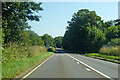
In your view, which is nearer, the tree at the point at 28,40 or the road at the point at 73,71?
the road at the point at 73,71

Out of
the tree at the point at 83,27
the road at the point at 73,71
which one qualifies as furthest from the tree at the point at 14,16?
the tree at the point at 83,27

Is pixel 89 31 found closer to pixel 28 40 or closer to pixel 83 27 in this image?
pixel 83 27

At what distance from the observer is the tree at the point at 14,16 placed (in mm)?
16609

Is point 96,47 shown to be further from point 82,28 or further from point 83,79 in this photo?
point 83,79

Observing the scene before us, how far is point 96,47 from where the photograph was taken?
195 feet

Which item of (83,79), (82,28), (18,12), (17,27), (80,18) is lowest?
(83,79)

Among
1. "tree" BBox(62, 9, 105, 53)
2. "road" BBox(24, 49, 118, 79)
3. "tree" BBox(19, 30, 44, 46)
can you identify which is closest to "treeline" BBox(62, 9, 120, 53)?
"tree" BBox(62, 9, 105, 53)

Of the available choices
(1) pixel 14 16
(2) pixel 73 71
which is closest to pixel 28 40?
(1) pixel 14 16

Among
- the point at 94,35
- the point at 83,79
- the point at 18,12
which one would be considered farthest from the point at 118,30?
the point at 83,79

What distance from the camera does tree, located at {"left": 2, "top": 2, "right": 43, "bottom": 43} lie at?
54.5ft

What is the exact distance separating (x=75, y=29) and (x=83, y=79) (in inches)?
2538

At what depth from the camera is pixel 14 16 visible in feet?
60.7

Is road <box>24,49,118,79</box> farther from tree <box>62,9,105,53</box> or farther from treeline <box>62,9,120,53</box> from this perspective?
tree <box>62,9,105,53</box>

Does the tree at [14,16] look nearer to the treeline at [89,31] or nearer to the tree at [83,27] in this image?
the treeline at [89,31]
